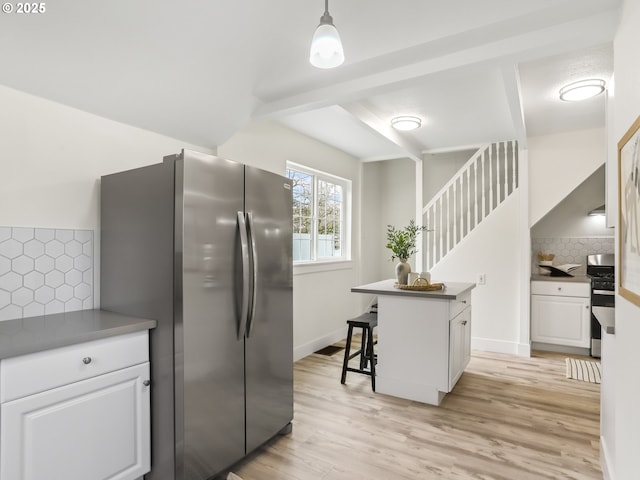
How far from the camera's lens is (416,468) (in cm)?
211

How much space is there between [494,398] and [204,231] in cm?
272

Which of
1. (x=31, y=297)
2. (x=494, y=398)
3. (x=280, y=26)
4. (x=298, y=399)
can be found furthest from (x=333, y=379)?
(x=280, y=26)

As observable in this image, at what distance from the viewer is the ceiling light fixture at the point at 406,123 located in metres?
3.71

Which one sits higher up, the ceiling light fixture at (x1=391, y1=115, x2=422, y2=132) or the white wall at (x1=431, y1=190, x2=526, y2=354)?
the ceiling light fixture at (x1=391, y1=115, x2=422, y2=132)

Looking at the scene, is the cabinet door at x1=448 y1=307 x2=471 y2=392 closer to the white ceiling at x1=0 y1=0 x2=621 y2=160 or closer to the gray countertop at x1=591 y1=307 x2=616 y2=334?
the gray countertop at x1=591 y1=307 x2=616 y2=334

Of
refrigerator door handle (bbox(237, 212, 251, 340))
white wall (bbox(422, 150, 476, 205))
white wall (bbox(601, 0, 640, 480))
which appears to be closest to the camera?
white wall (bbox(601, 0, 640, 480))

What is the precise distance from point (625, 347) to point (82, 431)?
93.5 inches

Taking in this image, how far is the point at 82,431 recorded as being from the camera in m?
1.65

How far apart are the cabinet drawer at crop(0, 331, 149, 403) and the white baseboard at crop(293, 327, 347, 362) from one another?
7.73ft

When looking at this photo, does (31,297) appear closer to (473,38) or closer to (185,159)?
(185,159)

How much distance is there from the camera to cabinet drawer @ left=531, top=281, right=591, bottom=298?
4.20m

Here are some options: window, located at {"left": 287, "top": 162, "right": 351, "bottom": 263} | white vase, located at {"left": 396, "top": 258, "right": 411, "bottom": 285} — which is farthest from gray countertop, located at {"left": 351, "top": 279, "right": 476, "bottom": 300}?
window, located at {"left": 287, "top": 162, "right": 351, "bottom": 263}

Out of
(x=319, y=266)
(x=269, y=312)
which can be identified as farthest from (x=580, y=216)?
(x=269, y=312)

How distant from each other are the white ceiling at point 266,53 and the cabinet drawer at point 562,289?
7.60 ft
